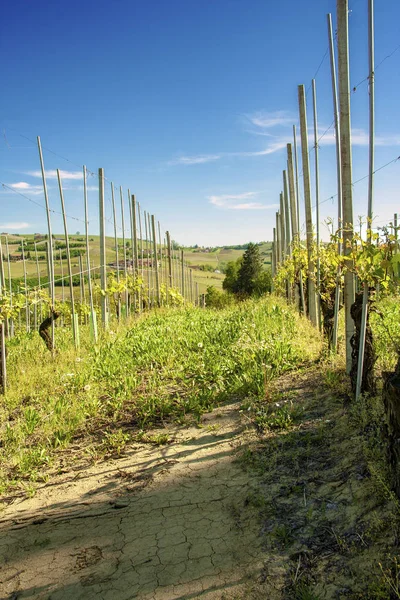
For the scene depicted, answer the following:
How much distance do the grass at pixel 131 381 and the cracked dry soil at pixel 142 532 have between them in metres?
0.47

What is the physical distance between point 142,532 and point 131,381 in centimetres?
277

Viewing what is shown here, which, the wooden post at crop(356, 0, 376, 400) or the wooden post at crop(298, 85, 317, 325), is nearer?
the wooden post at crop(356, 0, 376, 400)

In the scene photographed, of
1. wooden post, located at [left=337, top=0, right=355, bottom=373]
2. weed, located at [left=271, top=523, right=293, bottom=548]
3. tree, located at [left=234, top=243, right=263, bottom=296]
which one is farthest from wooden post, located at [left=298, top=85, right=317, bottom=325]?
tree, located at [left=234, top=243, right=263, bottom=296]

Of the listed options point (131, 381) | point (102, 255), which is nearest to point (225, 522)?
point (131, 381)

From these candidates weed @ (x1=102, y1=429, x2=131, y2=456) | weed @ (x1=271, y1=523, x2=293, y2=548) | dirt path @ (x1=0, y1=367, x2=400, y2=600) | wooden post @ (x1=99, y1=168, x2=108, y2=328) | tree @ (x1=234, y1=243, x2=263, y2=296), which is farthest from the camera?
tree @ (x1=234, y1=243, x2=263, y2=296)

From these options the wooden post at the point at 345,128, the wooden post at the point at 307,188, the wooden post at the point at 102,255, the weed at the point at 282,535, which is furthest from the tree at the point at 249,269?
the weed at the point at 282,535

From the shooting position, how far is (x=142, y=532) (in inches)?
118

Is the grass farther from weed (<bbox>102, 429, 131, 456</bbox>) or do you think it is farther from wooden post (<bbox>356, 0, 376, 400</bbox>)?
wooden post (<bbox>356, 0, 376, 400</bbox>)

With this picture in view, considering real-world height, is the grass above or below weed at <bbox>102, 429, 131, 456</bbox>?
above

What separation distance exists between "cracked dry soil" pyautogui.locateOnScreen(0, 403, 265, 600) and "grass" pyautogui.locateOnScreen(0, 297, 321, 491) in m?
0.47

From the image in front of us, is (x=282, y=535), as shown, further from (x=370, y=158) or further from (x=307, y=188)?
(x=307, y=188)

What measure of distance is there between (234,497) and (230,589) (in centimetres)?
85

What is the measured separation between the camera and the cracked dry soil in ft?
8.27

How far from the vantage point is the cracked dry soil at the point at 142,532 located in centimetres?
A: 252
